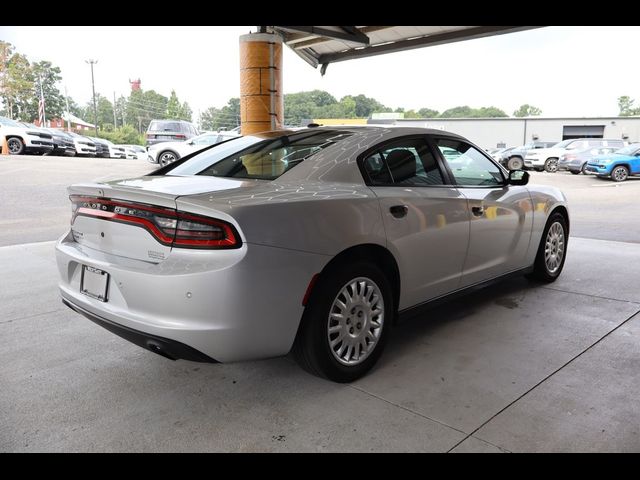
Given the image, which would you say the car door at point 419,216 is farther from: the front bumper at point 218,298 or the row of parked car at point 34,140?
the row of parked car at point 34,140

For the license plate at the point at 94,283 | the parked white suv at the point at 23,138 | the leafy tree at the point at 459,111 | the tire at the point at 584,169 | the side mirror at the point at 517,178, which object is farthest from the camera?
the leafy tree at the point at 459,111

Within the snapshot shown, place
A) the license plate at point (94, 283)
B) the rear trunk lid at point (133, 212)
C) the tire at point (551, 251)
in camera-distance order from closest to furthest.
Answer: the rear trunk lid at point (133, 212) < the license plate at point (94, 283) < the tire at point (551, 251)

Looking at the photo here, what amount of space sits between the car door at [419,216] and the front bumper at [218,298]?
72 centimetres

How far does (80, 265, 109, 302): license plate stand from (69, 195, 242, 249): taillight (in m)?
0.30

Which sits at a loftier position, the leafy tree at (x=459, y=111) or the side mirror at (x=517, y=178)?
the leafy tree at (x=459, y=111)

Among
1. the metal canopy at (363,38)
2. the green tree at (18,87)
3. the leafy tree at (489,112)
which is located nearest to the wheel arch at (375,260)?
the metal canopy at (363,38)

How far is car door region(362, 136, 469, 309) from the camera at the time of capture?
3055 millimetres

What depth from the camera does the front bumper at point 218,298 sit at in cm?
230

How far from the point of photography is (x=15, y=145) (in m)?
18.3
